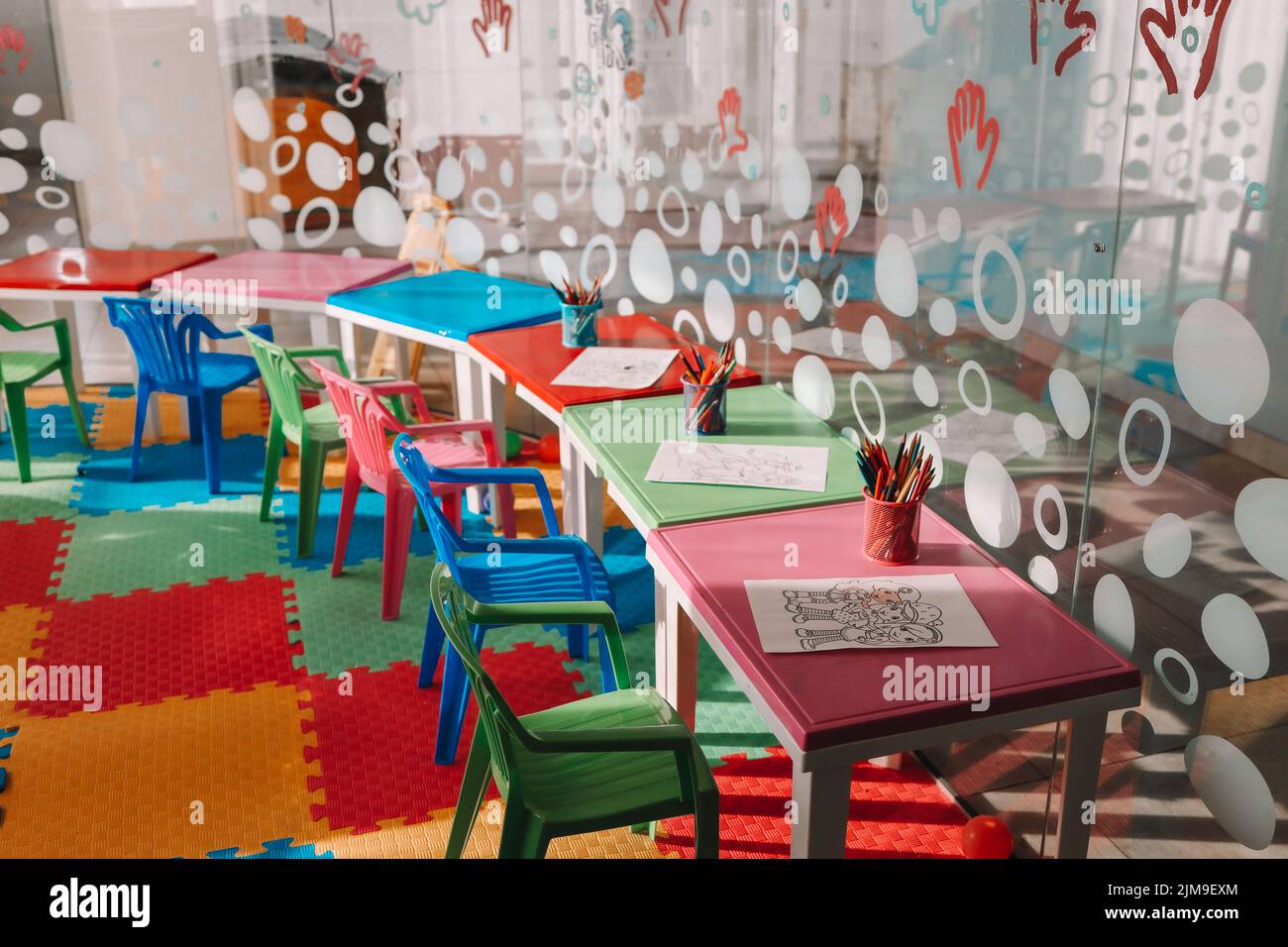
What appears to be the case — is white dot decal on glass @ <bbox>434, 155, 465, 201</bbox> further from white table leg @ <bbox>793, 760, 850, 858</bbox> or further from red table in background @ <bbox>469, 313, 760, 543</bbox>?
white table leg @ <bbox>793, 760, 850, 858</bbox>

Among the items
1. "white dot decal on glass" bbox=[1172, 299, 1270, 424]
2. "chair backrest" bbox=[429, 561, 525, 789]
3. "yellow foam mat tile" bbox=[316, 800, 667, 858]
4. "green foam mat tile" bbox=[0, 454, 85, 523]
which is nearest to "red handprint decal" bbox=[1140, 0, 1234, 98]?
"white dot decal on glass" bbox=[1172, 299, 1270, 424]

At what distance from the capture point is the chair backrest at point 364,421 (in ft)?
10.1

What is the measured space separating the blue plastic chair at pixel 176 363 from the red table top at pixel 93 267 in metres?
0.40

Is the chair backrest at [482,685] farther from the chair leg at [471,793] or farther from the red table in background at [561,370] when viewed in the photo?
the red table in background at [561,370]

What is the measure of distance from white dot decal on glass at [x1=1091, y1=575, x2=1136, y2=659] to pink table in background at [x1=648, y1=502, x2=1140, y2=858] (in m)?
0.10

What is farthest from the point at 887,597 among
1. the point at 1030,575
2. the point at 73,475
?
the point at 73,475

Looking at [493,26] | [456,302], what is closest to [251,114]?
[493,26]

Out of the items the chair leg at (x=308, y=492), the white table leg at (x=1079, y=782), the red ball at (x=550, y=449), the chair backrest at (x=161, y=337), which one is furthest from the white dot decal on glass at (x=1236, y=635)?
the chair backrest at (x=161, y=337)

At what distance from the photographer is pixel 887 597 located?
1.98 m

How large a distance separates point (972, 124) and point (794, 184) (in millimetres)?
841

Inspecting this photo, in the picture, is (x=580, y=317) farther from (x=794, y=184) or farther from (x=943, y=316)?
(x=943, y=316)

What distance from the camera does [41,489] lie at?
4473 mm

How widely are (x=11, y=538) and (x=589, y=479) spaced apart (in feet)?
7.33

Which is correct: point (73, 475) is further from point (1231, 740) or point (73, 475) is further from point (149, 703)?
point (1231, 740)
